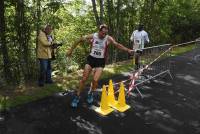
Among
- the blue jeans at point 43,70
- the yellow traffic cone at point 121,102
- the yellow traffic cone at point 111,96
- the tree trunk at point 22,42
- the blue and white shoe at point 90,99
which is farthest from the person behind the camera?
the tree trunk at point 22,42

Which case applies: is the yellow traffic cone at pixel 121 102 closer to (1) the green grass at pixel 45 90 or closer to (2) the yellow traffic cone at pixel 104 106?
(2) the yellow traffic cone at pixel 104 106

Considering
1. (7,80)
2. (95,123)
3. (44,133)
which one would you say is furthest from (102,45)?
(7,80)

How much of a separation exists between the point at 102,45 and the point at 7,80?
4.85 metres

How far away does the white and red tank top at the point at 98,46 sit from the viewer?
32.9ft

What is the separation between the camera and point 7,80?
13.2 meters

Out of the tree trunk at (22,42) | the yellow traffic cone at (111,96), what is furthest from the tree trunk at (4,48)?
the yellow traffic cone at (111,96)

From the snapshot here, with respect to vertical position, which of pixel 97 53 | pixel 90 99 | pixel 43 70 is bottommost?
pixel 90 99

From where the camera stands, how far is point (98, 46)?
32.9 ft

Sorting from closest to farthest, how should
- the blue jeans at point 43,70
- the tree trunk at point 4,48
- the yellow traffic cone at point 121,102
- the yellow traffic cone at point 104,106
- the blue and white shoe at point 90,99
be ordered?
the yellow traffic cone at point 104,106 < the yellow traffic cone at point 121,102 < the blue and white shoe at point 90,99 < the blue jeans at point 43,70 < the tree trunk at point 4,48

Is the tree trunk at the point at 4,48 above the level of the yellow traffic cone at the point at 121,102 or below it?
above

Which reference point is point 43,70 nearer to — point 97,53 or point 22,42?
point 22,42

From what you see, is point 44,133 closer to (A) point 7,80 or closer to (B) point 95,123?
(B) point 95,123

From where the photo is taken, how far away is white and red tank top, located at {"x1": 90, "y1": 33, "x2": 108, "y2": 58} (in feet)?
32.9

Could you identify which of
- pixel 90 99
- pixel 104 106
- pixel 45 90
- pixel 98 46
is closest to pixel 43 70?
pixel 45 90
